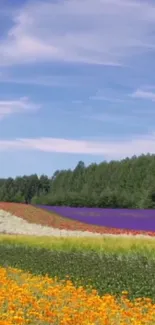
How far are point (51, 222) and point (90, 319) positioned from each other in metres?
21.4

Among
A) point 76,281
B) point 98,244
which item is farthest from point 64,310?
point 98,244

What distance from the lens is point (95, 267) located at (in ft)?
40.3

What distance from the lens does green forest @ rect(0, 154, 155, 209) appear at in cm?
3903

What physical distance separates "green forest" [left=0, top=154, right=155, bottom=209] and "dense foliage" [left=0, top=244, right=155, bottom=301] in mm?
22712

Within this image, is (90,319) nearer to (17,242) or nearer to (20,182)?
(17,242)

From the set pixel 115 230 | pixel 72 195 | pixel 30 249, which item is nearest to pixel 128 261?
pixel 30 249

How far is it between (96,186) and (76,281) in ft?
113

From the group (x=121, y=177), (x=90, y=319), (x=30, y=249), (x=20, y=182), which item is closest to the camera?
(x=90, y=319)

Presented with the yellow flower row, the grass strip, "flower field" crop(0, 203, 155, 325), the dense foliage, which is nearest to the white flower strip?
"flower field" crop(0, 203, 155, 325)

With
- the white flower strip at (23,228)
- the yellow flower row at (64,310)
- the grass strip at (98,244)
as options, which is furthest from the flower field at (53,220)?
the yellow flower row at (64,310)

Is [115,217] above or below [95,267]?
above

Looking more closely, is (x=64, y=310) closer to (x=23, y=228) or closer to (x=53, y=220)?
(x=23, y=228)

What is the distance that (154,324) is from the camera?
7137 millimetres

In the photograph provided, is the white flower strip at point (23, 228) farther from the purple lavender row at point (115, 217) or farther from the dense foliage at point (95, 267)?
the dense foliage at point (95, 267)
